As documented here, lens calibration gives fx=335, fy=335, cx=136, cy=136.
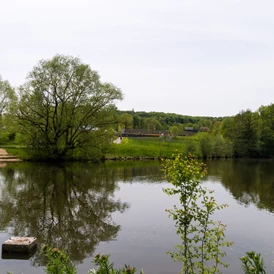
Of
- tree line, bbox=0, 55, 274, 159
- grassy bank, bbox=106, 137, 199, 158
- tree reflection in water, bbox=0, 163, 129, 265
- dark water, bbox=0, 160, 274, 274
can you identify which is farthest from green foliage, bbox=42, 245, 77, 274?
grassy bank, bbox=106, 137, 199, 158

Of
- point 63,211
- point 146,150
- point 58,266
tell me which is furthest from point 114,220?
point 146,150

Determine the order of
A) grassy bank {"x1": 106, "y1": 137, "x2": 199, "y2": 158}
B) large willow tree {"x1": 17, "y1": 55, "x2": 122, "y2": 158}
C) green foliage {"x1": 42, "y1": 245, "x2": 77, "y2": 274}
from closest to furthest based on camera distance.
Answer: green foliage {"x1": 42, "y1": 245, "x2": 77, "y2": 274}, large willow tree {"x1": 17, "y1": 55, "x2": 122, "y2": 158}, grassy bank {"x1": 106, "y1": 137, "x2": 199, "y2": 158}

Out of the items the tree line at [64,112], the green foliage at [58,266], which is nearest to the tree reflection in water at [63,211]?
the green foliage at [58,266]

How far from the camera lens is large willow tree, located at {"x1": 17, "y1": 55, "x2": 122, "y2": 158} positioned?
160 ft

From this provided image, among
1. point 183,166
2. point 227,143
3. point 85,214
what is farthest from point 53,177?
point 227,143

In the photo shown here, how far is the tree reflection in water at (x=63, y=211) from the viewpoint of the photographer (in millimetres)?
14547

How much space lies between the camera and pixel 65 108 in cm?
5141

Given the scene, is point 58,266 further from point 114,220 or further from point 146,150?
point 146,150

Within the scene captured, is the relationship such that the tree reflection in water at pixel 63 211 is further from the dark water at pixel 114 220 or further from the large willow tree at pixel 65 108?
the large willow tree at pixel 65 108

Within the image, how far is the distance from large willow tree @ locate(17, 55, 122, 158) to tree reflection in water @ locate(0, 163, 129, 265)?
1965 cm

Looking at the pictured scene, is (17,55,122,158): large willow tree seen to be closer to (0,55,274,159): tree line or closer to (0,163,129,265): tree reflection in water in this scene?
(0,55,274,159): tree line

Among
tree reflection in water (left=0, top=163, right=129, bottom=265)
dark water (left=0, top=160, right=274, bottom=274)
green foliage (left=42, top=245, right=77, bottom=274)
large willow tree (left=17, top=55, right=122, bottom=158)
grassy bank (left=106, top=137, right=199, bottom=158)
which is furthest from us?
grassy bank (left=106, top=137, right=199, bottom=158)

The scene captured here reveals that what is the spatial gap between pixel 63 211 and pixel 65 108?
110ft

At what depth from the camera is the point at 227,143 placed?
81062mm
